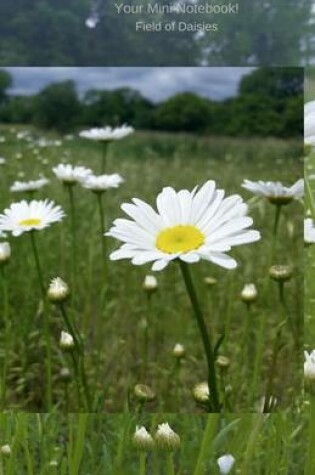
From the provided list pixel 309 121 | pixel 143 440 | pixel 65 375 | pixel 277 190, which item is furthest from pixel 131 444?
pixel 309 121

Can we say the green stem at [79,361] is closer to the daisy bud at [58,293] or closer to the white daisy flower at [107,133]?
the daisy bud at [58,293]

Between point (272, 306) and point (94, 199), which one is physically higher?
point (94, 199)

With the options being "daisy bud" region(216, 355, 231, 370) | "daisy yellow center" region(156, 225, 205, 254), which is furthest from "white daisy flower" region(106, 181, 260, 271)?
"daisy bud" region(216, 355, 231, 370)

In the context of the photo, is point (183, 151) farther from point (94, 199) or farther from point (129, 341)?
point (129, 341)

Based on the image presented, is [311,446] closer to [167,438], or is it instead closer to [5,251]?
[167,438]

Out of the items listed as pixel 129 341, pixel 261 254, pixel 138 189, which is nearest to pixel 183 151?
pixel 138 189

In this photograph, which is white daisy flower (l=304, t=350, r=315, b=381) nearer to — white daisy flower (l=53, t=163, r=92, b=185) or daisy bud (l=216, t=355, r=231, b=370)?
daisy bud (l=216, t=355, r=231, b=370)
